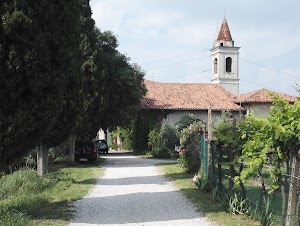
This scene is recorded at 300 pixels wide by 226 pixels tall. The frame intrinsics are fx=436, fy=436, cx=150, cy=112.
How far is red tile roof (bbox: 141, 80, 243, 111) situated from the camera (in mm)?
44312

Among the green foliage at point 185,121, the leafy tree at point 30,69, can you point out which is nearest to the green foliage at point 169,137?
the green foliage at point 185,121

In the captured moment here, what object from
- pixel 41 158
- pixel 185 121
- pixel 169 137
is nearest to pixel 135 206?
pixel 41 158

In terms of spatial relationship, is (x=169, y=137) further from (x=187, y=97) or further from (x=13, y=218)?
(x=13, y=218)

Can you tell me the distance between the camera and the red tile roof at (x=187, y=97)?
44.3 m

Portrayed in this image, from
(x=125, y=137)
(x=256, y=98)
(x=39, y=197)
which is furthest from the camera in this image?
(x=125, y=137)

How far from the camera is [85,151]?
2875 centimetres

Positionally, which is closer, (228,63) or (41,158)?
(41,158)

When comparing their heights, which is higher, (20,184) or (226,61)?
(226,61)

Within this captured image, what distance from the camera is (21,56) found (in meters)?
9.77

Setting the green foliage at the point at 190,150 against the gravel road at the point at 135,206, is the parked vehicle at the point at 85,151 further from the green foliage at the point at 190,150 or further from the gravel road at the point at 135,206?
the gravel road at the point at 135,206

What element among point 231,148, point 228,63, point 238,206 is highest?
point 228,63

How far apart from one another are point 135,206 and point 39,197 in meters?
3.11

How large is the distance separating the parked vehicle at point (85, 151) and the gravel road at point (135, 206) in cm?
1132

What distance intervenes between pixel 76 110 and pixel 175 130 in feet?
64.6
